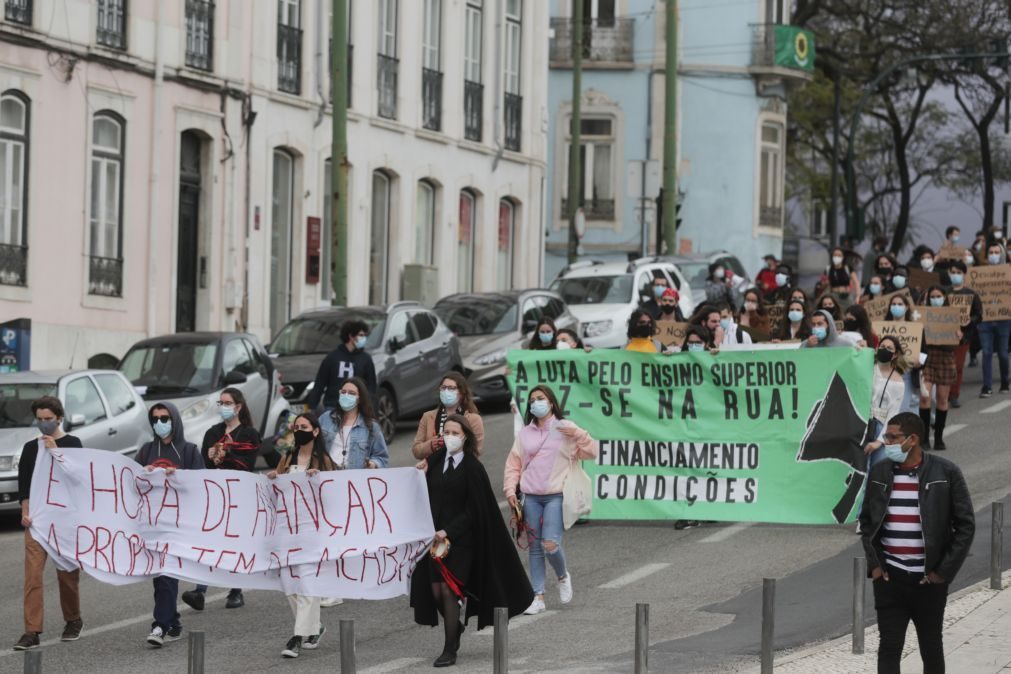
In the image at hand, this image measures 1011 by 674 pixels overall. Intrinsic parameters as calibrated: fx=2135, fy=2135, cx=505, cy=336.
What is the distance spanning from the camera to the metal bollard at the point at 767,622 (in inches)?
452

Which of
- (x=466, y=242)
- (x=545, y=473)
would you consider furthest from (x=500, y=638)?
(x=466, y=242)

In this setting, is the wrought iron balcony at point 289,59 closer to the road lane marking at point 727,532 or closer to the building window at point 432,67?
the building window at point 432,67

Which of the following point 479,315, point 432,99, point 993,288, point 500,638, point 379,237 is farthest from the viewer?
point 432,99

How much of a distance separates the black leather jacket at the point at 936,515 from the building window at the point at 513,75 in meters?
33.1

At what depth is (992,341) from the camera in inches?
1093

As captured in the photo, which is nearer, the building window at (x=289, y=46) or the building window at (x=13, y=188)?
the building window at (x=13, y=188)

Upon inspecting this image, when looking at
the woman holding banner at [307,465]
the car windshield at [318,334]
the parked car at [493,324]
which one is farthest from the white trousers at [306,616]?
the parked car at [493,324]

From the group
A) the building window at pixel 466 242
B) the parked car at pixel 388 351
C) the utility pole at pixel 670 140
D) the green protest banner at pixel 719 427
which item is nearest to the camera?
the green protest banner at pixel 719 427

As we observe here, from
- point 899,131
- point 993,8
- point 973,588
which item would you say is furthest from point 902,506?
point 899,131

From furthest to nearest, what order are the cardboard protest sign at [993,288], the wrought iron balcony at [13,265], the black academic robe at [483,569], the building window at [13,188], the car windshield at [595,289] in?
the car windshield at [595,289]
the building window at [13,188]
the wrought iron balcony at [13,265]
the cardboard protest sign at [993,288]
the black academic robe at [483,569]

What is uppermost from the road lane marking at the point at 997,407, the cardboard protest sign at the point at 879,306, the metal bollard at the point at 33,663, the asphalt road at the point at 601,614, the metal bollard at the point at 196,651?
the cardboard protest sign at the point at 879,306

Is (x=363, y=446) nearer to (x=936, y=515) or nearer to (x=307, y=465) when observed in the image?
(x=307, y=465)

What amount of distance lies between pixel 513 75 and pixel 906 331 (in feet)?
75.0

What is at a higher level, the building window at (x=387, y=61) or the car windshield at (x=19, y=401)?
the building window at (x=387, y=61)
